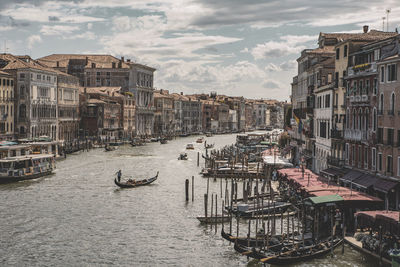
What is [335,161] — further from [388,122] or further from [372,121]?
[388,122]

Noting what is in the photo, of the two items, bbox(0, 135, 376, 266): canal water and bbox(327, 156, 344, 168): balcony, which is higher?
bbox(327, 156, 344, 168): balcony

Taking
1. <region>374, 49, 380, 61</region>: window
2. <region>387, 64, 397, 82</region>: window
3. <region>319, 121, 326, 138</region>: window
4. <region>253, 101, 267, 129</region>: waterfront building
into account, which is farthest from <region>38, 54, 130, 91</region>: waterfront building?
<region>253, 101, 267, 129</region>: waterfront building

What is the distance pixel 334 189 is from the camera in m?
19.6

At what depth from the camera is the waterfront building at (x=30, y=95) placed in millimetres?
48969

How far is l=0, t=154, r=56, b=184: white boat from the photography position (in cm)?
3209

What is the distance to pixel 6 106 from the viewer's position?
153ft

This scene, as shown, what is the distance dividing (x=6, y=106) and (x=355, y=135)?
32.8 m

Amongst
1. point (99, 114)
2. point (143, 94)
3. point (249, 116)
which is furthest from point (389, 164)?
point (249, 116)

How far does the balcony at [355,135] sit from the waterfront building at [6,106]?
1214 inches

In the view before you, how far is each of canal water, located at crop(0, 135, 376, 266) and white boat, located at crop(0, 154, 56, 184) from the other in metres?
0.63

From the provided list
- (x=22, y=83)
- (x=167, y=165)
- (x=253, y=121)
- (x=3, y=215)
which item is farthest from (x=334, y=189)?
(x=253, y=121)

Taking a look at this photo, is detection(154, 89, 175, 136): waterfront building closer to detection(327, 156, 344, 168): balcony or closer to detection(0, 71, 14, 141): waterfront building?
detection(0, 71, 14, 141): waterfront building

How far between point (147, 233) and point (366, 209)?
787 cm

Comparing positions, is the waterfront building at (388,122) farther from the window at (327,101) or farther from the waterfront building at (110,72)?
the waterfront building at (110,72)
